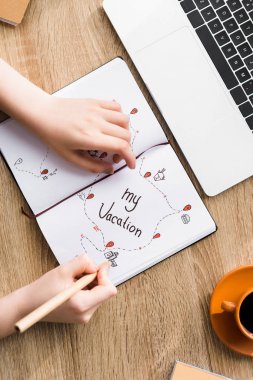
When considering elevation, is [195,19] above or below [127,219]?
above

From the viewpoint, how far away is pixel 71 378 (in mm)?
811

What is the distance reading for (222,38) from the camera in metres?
0.79

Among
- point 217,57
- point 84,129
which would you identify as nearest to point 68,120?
point 84,129

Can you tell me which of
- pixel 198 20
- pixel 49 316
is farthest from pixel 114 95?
pixel 49 316

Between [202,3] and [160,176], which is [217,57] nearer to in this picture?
[202,3]

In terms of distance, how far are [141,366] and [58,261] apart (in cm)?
20

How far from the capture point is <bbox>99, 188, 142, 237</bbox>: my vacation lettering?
0.80m

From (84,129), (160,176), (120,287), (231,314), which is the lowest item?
(231,314)

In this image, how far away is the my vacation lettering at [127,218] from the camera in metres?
0.80

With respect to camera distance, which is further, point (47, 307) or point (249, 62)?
point (249, 62)

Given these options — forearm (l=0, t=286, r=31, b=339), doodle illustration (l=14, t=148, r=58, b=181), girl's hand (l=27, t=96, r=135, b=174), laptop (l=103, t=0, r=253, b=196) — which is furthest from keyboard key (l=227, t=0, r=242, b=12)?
forearm (l=0, t=286, r=31, b=339)

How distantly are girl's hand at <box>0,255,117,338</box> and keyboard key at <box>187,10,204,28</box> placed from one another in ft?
1.19

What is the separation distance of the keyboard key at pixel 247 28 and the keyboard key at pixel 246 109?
102 mm

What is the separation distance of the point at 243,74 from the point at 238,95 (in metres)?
0.03
